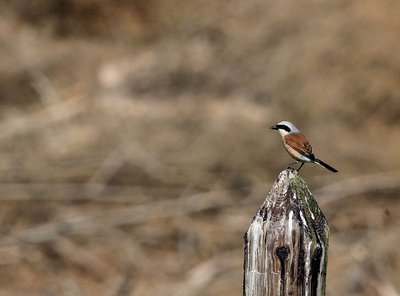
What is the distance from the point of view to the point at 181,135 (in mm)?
9305

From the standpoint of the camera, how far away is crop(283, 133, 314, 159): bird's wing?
3777 millimetres

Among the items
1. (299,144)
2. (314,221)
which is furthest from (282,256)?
(299,144)

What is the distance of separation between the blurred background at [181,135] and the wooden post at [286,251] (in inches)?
187

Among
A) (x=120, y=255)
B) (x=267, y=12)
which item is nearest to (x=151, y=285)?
(x=120, y=255)

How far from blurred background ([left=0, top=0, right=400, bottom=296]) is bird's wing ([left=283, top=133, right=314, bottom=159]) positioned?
3.44 metres

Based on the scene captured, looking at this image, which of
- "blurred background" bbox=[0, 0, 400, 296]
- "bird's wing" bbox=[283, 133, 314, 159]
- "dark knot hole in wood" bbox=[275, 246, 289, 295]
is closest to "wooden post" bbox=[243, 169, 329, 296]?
"dark knot hole in wood" bbox=[275, 246, 289, 295]

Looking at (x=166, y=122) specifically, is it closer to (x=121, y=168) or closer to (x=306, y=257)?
(x=121, y=168)

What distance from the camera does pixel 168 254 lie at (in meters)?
8.52

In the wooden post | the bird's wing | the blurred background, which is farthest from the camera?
the blurred background

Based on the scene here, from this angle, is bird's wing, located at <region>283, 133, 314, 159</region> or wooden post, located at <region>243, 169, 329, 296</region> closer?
wooden post, located at <region>243, 169, 329, 296</region>

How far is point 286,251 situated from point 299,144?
4.92 feet

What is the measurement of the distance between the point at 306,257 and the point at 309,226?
84mm

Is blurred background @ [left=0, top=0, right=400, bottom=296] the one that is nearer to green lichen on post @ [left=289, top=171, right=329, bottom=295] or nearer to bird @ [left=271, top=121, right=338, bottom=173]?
bird @ [left=271, top=121, right=338, bottom=173]

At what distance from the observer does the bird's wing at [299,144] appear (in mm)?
3777
